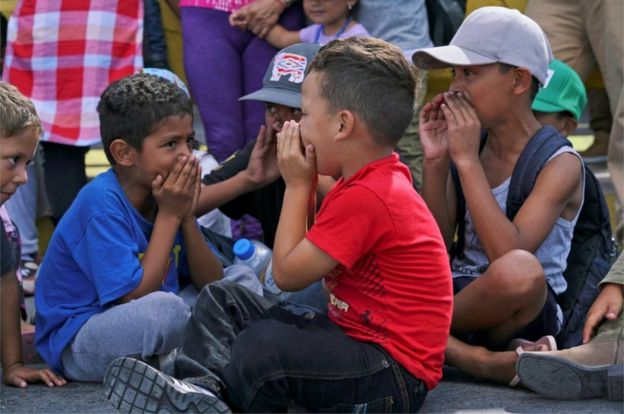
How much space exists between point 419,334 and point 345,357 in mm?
218

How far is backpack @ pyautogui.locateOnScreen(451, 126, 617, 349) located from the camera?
148 inches

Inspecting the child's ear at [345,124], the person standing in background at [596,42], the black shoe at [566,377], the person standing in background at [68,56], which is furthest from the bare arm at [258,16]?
the black shoe at [566,377]

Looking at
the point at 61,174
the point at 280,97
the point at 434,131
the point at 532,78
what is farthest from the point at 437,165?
the point at 61,174

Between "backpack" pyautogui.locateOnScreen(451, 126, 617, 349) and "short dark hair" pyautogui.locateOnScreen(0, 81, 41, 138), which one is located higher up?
"short dark hair" pyautogui.locateOnScreen(0, 81, 41, 138)

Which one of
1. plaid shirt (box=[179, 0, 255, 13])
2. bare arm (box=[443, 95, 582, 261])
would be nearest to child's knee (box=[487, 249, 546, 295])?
bare arm (box=[443, 95, 582, 261])

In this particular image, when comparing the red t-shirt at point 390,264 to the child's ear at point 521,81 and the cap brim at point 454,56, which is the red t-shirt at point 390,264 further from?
the child's ear at point 521,81

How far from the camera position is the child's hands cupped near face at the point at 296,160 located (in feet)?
10.7

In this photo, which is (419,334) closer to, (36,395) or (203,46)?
(36,395)

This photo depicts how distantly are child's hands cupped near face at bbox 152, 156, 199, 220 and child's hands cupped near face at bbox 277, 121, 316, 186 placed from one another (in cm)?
57

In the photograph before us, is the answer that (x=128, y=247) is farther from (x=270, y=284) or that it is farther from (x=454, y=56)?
(x=454, y=56)

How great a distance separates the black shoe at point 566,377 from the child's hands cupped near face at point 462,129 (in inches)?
29.5

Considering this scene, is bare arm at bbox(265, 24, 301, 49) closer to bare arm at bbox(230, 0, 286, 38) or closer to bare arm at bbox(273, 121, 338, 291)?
bare arm at bbox(230, 0, 286, 38)

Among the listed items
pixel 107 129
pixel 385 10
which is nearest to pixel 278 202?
pixel 107 129

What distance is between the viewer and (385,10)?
5.05 metres
